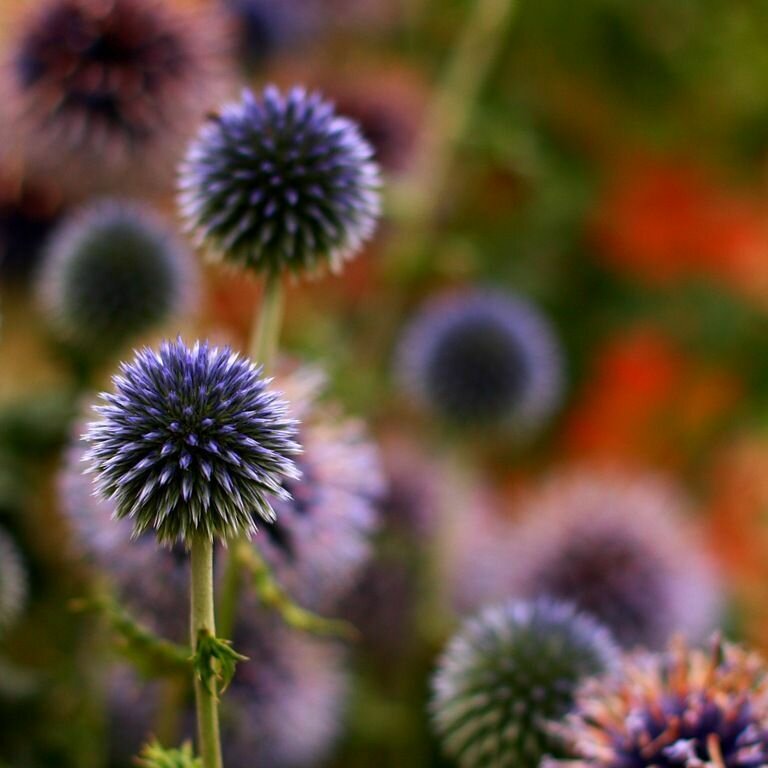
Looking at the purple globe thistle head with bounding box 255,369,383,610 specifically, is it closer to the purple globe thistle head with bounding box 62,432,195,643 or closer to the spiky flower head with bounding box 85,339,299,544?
the purple globe thistle head with bounding box 62,432,195,643

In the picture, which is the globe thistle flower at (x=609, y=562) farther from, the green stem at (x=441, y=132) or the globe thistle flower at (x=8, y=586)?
the globe thistle flower at (x=8, y=586)

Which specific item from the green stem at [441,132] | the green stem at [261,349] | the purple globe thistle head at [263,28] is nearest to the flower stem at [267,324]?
the green stem at [261,349]

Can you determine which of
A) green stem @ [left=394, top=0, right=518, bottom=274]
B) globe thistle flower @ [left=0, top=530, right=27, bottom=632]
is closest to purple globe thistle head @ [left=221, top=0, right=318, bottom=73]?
green stem @ [left=394, top=0, right=518, bottom=274]

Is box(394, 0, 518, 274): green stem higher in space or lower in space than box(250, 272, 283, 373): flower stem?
higher

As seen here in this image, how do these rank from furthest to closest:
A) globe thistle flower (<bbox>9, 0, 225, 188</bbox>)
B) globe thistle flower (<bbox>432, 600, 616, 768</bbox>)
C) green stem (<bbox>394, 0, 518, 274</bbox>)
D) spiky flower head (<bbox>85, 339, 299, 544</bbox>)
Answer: green stem (<bbox>394, 0, 518, 274</bbox>) < globe thistle flower (<bbox>9, 0, 225, 188</bbox>) < globe thistle flower (<bbox>432, 600, 616, 768</bbox>) < spiky flower head (<bbox>85, 339, 299, 544</bbox>)

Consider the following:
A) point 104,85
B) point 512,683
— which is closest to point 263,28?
Answer: point 104,85

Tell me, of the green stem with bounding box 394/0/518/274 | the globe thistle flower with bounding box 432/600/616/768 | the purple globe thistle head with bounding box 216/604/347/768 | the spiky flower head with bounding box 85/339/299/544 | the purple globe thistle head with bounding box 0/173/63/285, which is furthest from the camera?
the green stem with bounding box 394/0/518/274

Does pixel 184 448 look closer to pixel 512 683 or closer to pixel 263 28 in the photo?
pixel 512 683

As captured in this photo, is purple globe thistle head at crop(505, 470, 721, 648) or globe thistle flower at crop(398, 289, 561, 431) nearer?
purple globe thistle head at crop(505, 470, 721, 648)
